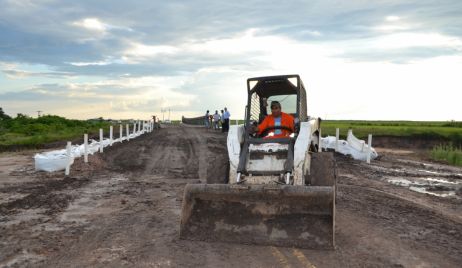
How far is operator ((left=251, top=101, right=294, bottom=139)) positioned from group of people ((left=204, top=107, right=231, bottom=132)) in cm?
2896

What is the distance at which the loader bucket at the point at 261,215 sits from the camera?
672cm

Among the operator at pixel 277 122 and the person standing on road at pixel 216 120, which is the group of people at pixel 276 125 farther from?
the person standing on road at pixel 216 120

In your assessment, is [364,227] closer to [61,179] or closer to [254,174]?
[254,174]

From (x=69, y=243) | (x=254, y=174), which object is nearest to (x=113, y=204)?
(x=69, y=243)

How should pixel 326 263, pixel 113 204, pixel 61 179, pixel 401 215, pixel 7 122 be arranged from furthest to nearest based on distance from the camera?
pixel 7 122, pixel 61 179, pixel 113 204, pixel 401 215, pixel 326 263

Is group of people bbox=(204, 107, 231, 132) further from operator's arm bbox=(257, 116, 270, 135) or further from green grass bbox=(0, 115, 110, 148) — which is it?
operator's arm bbox=(257, 116, 270, 135)

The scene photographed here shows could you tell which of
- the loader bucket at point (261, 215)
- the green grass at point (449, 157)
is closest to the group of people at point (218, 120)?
the green grass at point (449, 157)

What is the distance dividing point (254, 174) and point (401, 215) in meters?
3.41

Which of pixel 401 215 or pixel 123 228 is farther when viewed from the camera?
pixel 401 215

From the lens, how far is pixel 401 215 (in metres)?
9.39

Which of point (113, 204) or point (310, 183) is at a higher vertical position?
point (310, 183)

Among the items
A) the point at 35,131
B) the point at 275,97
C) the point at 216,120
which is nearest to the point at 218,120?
the point at 216,120

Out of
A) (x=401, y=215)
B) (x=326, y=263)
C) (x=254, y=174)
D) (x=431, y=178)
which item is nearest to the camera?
(x=326, y=263)

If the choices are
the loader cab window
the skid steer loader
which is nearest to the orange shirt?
the skid steer loader
